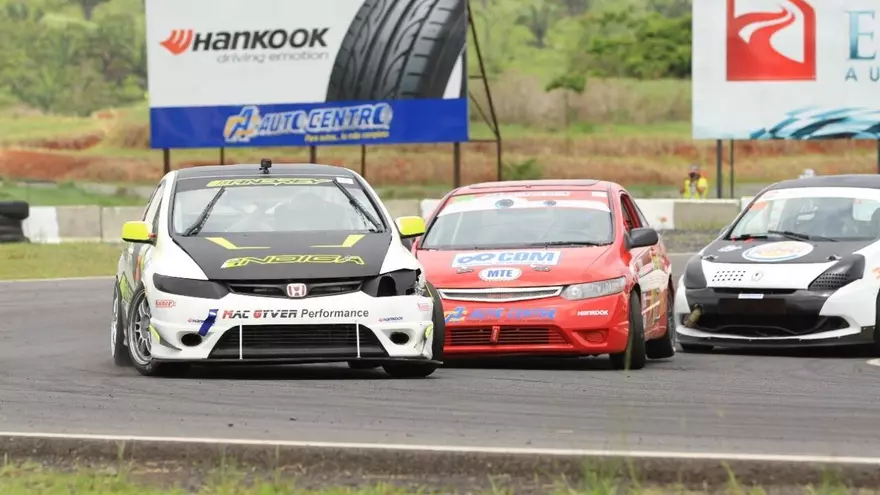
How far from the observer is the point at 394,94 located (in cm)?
3806

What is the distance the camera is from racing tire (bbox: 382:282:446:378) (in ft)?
38.8

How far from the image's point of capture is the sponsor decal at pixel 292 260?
37.9ft

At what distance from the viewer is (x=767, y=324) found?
48.9 ft

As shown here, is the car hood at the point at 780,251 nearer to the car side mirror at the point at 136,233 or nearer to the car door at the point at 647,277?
the car door at the point at 647,277

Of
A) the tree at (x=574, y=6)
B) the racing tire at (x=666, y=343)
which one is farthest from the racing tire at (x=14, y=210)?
the tree at (x=574, y=6)

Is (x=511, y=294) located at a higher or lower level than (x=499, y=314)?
higher

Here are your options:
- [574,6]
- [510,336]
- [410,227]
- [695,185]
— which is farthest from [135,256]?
[574,6]

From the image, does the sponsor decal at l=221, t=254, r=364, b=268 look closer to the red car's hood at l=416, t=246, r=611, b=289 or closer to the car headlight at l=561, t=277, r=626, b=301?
the red car's hood at l=416, t=246, r=611, b=289

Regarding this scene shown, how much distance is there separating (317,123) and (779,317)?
24796 millimetres

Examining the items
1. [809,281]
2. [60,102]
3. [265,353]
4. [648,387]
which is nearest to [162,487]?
[265,353]

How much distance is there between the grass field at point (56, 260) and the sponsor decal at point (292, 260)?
15.1 metres

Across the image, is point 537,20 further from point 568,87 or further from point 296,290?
point 296,290

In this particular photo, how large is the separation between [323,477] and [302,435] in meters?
1.15

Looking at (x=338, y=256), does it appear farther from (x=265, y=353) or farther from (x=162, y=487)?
(x=162, y=487)
